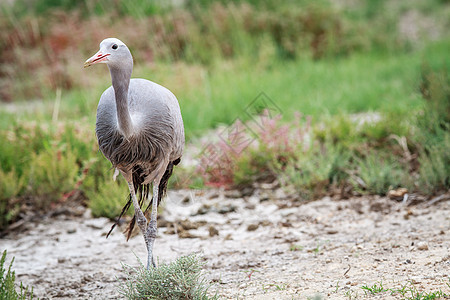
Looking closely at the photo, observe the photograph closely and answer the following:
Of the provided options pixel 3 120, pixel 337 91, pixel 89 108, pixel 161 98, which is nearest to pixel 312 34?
pixel 337 91

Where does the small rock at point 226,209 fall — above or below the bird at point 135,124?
below

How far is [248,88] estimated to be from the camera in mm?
6992

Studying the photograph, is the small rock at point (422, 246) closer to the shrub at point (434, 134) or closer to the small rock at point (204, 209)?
the shrub at point (434, 134)

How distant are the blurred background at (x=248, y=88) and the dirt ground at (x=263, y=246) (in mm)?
237

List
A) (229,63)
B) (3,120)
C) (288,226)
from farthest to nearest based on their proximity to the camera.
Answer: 1. (229,63)
2. (3,120)
3. (288,226)

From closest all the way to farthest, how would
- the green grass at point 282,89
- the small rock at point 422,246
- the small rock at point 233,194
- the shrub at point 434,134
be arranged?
1. the small rock at point 422,246
2. the shrub at point 434,134
3. the small rock at point 233,194
4. the green grass at point 282,89

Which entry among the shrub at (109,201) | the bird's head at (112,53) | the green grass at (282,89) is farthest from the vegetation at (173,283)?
the green grass at (282,89)

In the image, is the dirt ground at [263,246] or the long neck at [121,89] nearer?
the long neck at [121,89]

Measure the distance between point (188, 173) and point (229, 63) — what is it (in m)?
3.65

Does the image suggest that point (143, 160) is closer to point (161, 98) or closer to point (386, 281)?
point (161, 98)

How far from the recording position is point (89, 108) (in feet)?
20.0

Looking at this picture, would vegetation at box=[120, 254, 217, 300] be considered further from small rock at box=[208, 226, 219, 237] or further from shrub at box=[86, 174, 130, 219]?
shrub at box=[86, 174, 130, 219]

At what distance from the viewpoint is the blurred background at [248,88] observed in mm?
4590

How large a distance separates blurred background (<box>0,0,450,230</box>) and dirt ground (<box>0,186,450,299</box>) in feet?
0.78
